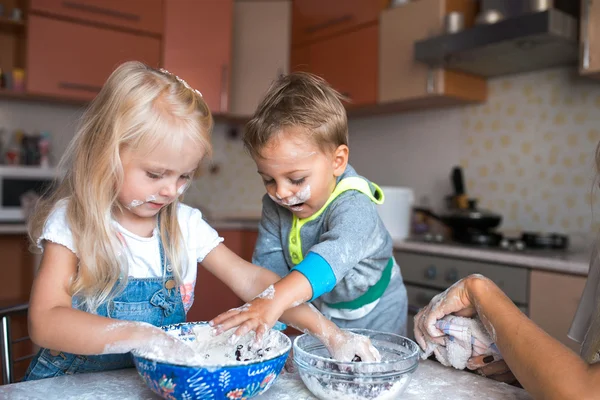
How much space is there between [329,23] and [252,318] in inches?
101

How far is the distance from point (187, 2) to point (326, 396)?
2.88 m

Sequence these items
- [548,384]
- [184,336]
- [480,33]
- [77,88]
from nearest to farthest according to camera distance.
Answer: [548,384] → [184,336] → [480,33] → [77,88]

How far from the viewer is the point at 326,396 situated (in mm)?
701

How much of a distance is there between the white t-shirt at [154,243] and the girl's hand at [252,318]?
32 cm

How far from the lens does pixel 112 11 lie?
2861mm

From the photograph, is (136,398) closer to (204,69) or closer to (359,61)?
(359,61)

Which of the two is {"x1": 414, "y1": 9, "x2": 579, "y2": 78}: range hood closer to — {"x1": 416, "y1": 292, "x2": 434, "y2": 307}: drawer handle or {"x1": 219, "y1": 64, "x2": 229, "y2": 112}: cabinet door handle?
{"x1": 416, "y1": 292, "x2": 434, "y2": 307}: drawer handle

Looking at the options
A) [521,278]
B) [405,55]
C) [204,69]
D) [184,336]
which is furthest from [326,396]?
[204,69]

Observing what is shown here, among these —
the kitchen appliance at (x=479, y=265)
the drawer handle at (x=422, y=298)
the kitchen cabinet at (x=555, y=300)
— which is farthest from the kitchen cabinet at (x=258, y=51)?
the kitchen cabinet at (x=555, y=300)

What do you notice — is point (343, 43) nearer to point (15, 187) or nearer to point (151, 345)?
point (15, 187)

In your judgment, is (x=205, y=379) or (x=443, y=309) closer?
(x=205, y=379)

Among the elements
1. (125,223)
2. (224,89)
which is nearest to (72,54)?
(224,89)

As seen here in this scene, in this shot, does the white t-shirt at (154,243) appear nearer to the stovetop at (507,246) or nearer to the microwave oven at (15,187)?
the stovetop at (507,246)

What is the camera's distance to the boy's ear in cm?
107
